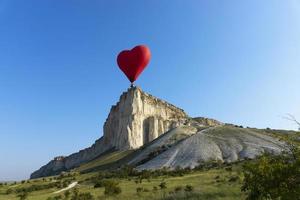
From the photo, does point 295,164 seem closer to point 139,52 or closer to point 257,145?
point 139,52

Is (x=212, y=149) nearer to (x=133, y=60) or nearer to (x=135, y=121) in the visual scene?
(x=133, y=60)

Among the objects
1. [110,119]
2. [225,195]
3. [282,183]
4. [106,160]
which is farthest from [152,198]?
[110,119]

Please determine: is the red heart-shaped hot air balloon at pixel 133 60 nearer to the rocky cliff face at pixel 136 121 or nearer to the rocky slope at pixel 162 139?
the rocky slope at pixel 162 139

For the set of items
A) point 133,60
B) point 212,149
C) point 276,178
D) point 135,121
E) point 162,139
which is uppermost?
point 135,121

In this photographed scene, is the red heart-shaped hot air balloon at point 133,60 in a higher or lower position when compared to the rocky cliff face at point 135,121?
lower

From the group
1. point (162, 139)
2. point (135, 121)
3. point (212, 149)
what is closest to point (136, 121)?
point (135, 121)

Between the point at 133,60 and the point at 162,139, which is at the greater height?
the point at 133,60

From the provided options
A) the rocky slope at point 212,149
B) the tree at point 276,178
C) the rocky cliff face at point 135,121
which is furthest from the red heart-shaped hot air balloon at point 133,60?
the rocky cliff face at point 135,121
